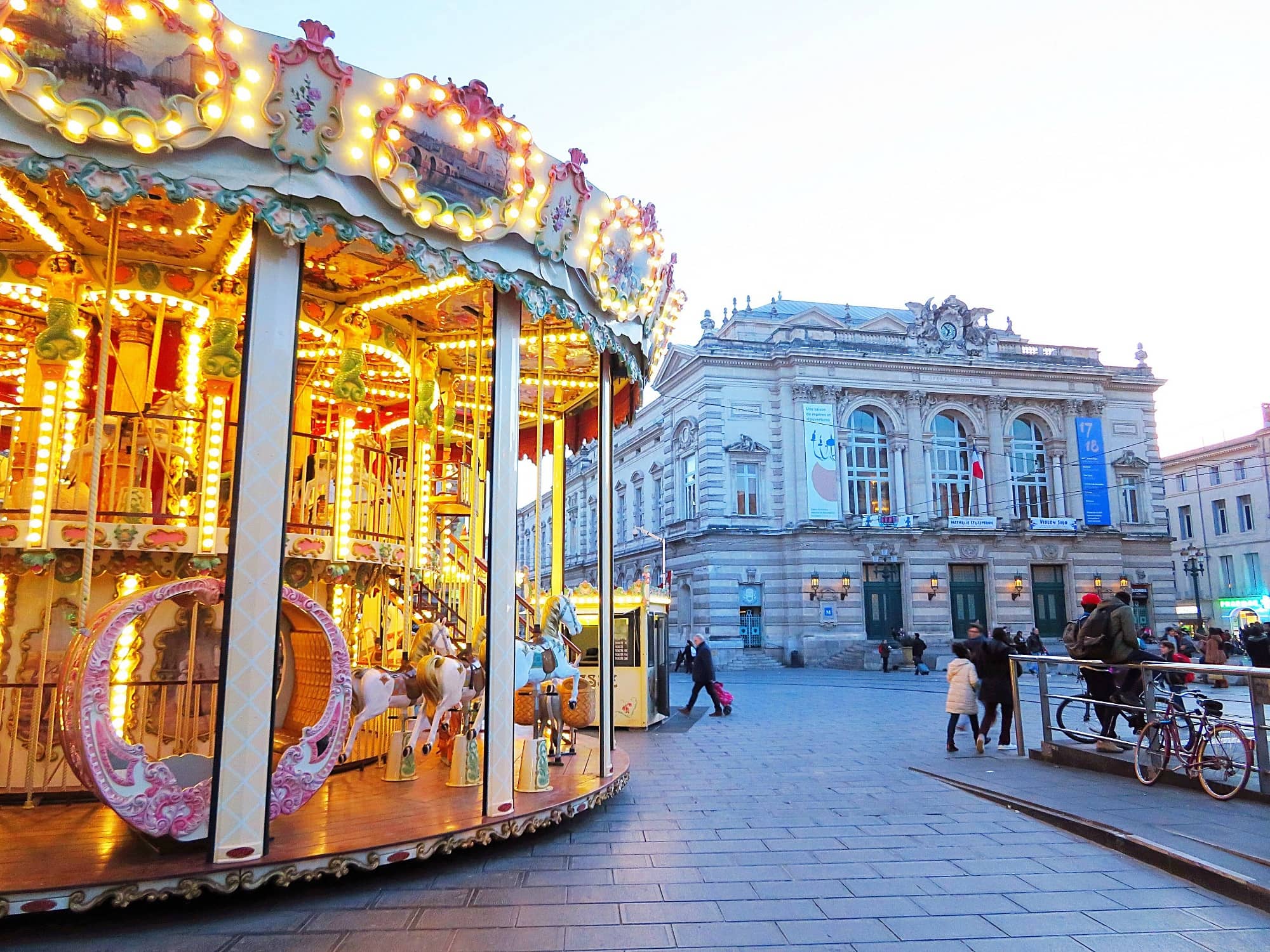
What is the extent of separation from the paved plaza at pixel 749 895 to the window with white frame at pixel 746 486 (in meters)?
24.4

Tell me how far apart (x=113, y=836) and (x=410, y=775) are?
260cm

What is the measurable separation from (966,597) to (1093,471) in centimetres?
839

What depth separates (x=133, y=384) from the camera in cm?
851

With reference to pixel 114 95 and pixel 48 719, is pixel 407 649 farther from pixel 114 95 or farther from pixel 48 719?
pixel 114 95

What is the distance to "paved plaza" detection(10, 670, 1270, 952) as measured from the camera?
4.54m

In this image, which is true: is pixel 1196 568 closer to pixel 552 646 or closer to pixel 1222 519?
pixel 1222 519

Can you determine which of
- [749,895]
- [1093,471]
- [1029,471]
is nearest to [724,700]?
[749,895]

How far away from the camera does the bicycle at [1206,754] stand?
7.43 meters

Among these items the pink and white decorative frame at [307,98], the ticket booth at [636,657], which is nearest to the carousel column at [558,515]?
the ticket booth at [636,657]

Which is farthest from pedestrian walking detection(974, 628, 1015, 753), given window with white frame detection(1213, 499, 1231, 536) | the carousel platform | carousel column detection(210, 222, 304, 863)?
window with white frame detection(1213, 499, 1231, 536)

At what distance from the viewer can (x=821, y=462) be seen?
32.7m

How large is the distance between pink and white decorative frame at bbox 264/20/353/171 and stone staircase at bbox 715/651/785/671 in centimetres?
2754

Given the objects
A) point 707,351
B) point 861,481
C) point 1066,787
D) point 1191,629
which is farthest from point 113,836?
point 1191,629

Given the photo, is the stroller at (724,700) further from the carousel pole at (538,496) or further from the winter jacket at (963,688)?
the carousel pole at (538,496)
